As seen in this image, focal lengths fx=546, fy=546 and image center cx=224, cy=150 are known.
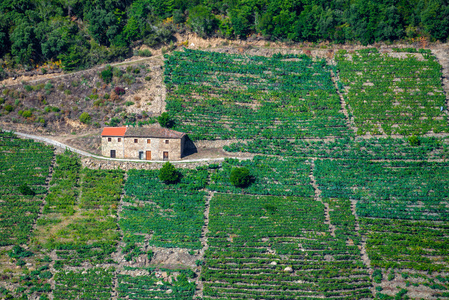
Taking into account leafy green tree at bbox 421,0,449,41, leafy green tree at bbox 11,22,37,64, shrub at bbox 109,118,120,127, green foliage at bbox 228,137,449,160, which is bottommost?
green foliage at bbox 228,137,449,160

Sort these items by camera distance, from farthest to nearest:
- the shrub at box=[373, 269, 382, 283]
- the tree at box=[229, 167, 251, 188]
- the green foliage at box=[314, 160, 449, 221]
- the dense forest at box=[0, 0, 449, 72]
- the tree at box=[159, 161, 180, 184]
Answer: the dense forest at box=[0, 0, 449, 72]
the tree at box=[159, 161, 180, 184]
the tree at box=[229, 167, 251, 188]
the green foliage at box=[314, 160, 449, 221]
the shrub at box=[373, 269, 382, 283]

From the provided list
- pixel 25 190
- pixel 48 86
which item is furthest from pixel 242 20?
pixel 25 190

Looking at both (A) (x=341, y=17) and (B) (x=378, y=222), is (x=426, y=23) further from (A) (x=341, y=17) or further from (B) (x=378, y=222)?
(B) (x=378, y=222)

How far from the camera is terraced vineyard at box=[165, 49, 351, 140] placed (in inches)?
3061

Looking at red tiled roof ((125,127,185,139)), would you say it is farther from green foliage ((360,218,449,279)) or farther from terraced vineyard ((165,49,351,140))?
green foliage ((360,218,449,279))

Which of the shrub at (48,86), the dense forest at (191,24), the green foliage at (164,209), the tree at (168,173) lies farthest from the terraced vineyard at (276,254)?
the shrub at (48,86)

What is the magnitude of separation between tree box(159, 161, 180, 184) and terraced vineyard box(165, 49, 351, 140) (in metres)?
7.53

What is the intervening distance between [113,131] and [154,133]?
5.78 m

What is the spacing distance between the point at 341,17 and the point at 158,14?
3053 centimetres

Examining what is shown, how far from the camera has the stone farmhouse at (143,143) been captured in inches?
2933

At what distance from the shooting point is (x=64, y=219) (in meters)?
67.5

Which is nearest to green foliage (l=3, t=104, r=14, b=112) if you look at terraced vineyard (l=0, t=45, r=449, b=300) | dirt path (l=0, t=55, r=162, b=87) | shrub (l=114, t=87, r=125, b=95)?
dirt path (l=0, t=55, r=162, b=87)

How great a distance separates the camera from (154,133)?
74.8 metres

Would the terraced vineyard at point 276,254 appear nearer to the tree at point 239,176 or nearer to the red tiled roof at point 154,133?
the tree at point 239,176
